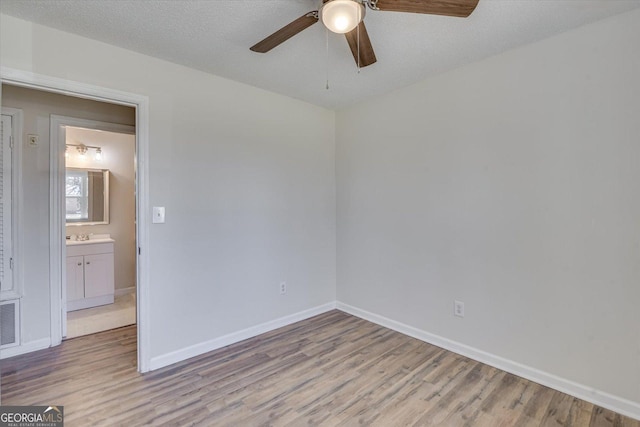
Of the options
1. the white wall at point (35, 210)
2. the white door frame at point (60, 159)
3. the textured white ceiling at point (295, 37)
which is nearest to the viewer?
the textured white ceiling at point (295, 37)

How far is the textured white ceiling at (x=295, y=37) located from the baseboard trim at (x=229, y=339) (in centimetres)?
233

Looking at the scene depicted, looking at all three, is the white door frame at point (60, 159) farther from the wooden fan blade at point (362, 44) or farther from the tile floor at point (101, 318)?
the wooden fan blade at point (362, 44)

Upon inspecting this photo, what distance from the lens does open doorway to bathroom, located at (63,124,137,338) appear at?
11.6 ft

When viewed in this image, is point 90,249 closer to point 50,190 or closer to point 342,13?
point 50,190

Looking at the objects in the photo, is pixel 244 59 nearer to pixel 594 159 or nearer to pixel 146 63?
pixel 146 63

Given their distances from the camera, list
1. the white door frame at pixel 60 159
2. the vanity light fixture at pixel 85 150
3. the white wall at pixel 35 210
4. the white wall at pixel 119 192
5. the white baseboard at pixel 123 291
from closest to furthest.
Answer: the white wall at pixel 35 210, the white door frame at pixel 60 159, the vanity light fixture at pixel 85 150, the white wall at pixel 119 192, the white baseboard at pixel 123 291

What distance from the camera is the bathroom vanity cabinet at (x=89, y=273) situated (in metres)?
3.55

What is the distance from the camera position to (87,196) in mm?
3992

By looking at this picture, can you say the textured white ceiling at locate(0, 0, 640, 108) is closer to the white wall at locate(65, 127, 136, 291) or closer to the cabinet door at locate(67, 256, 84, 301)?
the white wall at locate(65, 127, 136, 291)

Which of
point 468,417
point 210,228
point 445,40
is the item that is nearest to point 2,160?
point 210,228

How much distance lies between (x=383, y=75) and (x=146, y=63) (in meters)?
1.89

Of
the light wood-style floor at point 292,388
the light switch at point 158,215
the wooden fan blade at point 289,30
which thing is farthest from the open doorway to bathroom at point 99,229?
the wooden fan blade at point 289,30

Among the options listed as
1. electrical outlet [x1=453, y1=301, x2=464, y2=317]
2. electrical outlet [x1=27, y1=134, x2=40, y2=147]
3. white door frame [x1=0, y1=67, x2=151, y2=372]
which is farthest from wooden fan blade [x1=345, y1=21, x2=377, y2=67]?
electrical outlet [x1=27, y1=134, x2=40, y2=147]

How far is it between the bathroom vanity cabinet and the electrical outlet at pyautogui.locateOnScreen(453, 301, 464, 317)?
397cm
